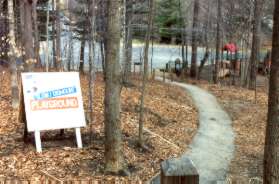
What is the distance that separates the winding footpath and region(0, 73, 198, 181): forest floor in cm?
29

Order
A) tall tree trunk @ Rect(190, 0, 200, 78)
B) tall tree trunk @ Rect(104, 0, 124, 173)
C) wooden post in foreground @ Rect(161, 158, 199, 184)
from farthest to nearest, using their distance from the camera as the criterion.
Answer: tall tree trunk @ Rect(190, 0, 200, 78), tall tree trunk @ Rect(104, 0, 124, 173), wooden post in foreground @ Rect(161, 158, 199, 184)

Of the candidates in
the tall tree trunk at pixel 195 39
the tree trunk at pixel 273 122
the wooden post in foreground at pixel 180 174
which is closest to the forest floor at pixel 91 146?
the tree trunk at pixel 273 122

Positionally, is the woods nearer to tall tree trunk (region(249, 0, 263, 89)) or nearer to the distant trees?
tall tree trunk (region(249, 0, 263, 89))

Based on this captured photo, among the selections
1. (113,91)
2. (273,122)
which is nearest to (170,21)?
(113,91)

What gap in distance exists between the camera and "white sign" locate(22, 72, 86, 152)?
8203 millimetres

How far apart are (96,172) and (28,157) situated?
3.95 feet

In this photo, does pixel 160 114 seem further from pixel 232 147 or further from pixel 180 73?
pixel 180 73

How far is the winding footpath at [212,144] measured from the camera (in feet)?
30.3

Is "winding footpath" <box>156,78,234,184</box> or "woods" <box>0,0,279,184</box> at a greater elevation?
"woods" <box>0,0,279,184</box>

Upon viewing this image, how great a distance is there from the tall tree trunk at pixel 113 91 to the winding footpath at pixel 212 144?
161 cm

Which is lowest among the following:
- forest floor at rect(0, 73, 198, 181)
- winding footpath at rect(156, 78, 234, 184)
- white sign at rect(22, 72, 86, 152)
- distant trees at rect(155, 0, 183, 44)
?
winding footpath at rect(156, 78, 234, 184)

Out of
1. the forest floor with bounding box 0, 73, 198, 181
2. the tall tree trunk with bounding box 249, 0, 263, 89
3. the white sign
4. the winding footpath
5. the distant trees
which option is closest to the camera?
the forest floor with bounding box 0, 73, 198, 181

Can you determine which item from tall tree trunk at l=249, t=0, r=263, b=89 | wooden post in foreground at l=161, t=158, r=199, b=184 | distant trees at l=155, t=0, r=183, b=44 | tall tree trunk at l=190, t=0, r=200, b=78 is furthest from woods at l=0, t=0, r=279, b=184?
distant trees at l=155, t=0, r=183, b=44

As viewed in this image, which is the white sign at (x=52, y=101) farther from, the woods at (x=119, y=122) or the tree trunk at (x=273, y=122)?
the tree trunk at (x=273, y=122)
